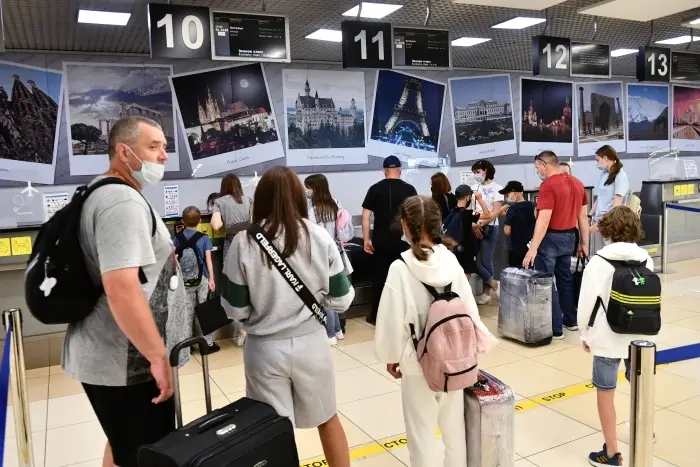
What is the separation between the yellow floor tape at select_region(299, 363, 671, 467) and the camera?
10.7ft

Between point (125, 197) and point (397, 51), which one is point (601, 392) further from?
point (397, 51)

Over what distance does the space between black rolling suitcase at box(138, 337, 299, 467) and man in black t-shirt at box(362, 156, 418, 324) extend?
368cm

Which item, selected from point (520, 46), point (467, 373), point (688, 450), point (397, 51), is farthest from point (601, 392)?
point (520, 46)

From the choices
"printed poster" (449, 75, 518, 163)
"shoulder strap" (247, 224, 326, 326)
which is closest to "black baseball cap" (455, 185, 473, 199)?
"shoulder strap" (247, 224, 326, 326)

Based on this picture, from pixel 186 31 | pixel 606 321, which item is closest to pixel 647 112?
pixel 186 31

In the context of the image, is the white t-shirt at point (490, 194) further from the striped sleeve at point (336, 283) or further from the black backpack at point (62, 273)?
the black backpack at point (62, 273)

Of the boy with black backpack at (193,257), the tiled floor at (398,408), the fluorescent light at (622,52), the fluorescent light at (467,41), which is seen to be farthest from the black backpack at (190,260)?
the fluorescent light at (622,52)

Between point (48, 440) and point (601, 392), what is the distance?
330cm

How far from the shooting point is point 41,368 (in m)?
5.10

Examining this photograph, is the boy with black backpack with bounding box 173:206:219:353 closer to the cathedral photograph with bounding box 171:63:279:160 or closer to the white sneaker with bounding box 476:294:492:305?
the white sneaker with bounding box 476:294:492:305

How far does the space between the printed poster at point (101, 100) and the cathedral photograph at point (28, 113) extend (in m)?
0.21

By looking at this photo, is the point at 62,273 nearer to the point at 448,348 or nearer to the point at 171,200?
the point at 448,348

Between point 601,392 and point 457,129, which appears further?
point 457,129

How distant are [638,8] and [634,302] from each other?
5.04 meters
